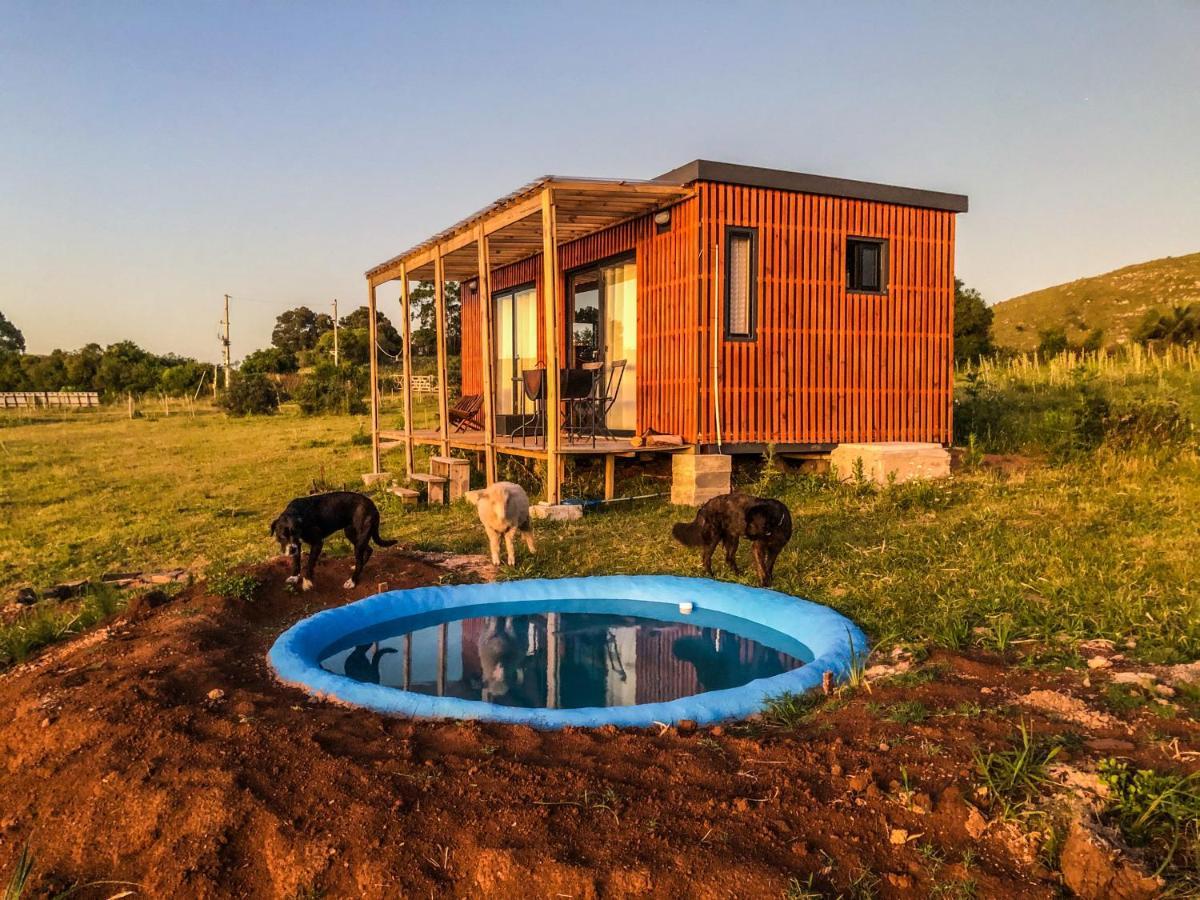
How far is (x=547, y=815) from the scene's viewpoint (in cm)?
279

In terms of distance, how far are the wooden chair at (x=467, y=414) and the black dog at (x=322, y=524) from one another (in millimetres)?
7674

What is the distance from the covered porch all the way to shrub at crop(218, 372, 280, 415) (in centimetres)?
1728

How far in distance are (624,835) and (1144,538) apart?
19.1 feet

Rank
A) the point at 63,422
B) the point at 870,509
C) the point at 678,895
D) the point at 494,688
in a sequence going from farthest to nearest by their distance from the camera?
the point at 63,422
the point at 870,509
the point at 494,688
the point at 678,895

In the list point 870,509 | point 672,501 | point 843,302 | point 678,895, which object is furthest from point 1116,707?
point 843,302

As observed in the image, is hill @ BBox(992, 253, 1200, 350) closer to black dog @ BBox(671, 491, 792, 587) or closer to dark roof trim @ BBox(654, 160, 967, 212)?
dark roof trim @ BBox(654, 160, 967, 212)

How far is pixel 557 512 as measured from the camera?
355 inches

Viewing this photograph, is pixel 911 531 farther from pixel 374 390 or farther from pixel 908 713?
pixel 374 390

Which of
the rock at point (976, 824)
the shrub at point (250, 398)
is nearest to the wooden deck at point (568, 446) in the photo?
the rock at point (976, 824)

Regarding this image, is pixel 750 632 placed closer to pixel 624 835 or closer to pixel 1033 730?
pixel 1033 730

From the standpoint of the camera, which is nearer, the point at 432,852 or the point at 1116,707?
the point at 432,852

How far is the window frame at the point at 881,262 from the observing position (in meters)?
10.8

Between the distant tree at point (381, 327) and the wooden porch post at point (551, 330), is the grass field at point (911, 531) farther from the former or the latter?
the distant tree at point (381, 327)

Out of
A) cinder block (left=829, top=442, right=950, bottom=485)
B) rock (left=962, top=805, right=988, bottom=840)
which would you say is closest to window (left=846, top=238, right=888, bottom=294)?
cinder block (left=829, top=442, right=950, bottom=485)
